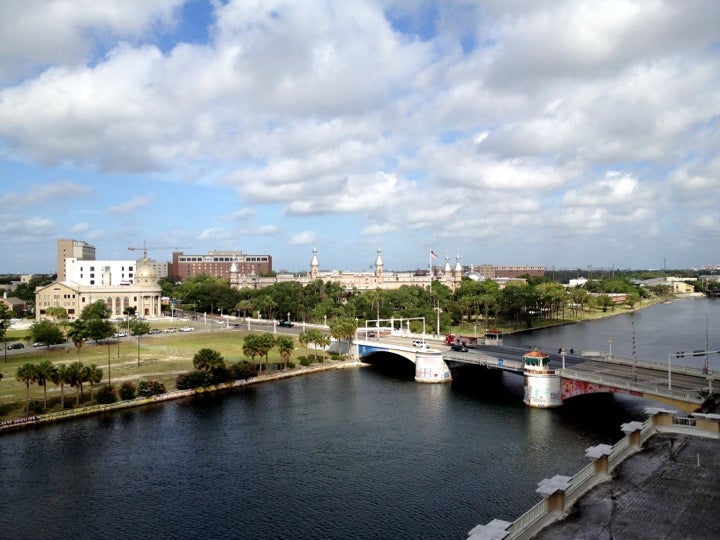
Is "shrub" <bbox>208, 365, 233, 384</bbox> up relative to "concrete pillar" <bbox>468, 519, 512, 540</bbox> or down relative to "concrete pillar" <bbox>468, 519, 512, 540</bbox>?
down

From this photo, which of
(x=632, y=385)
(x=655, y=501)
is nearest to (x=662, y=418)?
(x=655, y=501)

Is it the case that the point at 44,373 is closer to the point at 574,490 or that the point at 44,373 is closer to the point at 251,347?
the point at 251,347

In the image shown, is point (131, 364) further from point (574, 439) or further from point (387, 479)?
point (574, 439)

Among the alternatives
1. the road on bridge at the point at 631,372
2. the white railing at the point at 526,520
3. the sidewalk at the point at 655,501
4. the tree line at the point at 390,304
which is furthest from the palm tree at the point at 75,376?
the tree line at the point at 390,304

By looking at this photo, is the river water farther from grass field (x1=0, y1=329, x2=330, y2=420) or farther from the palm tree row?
grass field (x1=0, y1=329, x2=330, y2=420)

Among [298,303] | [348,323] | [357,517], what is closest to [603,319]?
[298,303]

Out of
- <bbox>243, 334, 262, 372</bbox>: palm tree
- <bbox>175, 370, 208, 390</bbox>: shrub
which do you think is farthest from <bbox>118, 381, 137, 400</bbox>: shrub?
<bbox>243, 334, 262, 372</bbox>: palm tree

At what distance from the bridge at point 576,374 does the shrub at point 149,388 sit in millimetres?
38595

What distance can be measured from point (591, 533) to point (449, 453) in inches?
1202

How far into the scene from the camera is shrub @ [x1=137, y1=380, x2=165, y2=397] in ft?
249

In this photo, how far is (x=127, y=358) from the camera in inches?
3989

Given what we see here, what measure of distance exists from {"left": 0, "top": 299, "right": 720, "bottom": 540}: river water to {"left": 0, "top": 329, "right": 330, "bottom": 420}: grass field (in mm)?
10571

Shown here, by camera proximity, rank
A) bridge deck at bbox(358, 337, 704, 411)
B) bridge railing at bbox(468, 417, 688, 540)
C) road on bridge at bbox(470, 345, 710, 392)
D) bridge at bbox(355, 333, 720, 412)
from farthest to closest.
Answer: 1. road on bridge at bbox(470, 345, 710, 392)
2. bridge at bbox(355, 333, 720, 412)
3. bridge deck at bbox(358, 337, 704, 411)
4. bridge railing at bbox(468, 417, 688, 540)

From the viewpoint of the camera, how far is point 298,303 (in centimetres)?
16988
